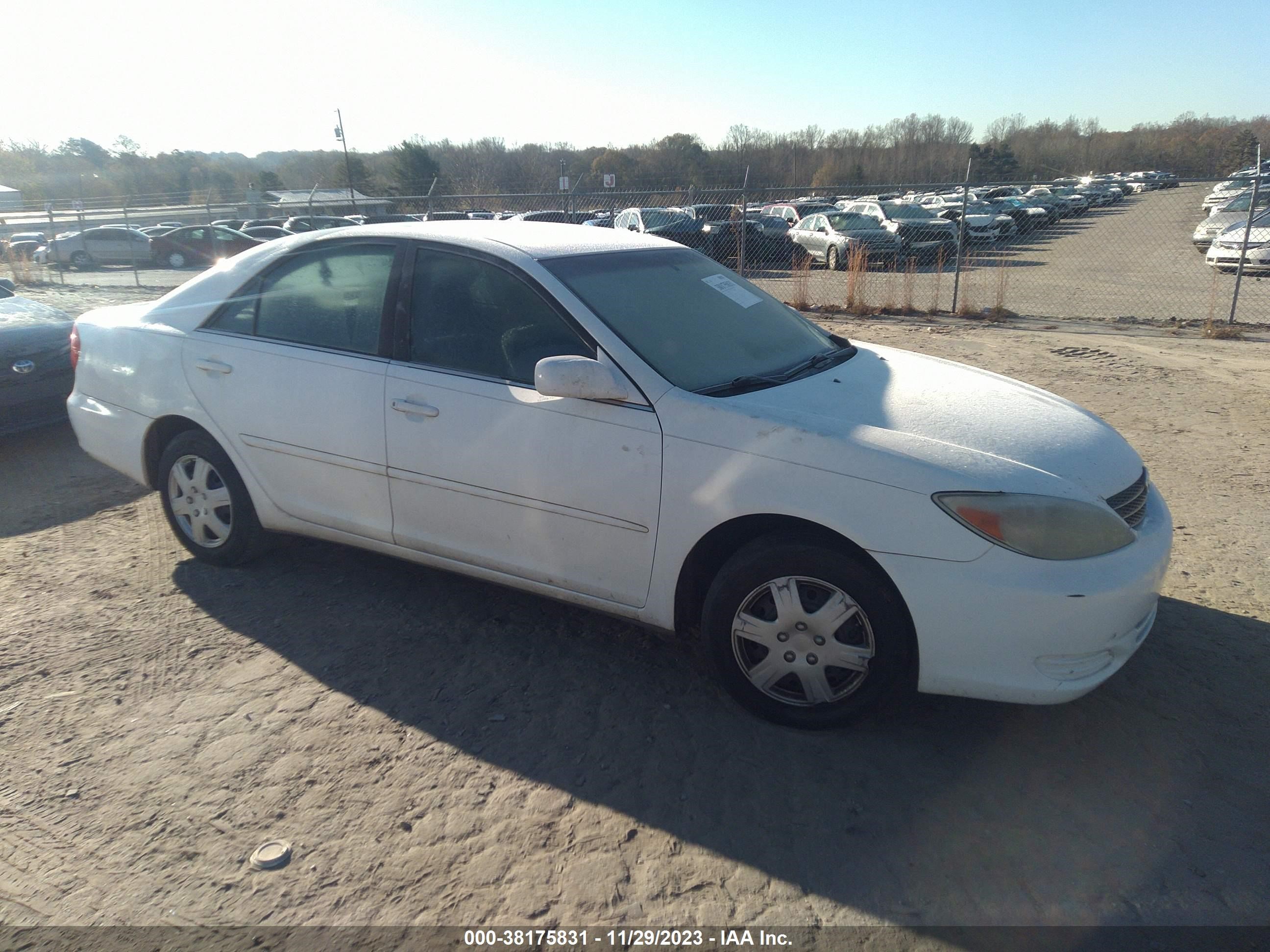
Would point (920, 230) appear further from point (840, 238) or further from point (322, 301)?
point (322, 301)

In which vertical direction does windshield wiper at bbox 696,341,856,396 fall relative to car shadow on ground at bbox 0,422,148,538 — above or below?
above

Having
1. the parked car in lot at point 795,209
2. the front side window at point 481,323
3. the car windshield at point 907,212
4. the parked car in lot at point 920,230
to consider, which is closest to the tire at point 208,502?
the front side window at point 481,323

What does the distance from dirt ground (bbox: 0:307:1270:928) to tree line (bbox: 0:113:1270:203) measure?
2583 centimetres

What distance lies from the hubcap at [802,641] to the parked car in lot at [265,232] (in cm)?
2486

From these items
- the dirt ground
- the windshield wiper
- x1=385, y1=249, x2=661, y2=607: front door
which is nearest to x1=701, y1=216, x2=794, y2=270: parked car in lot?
the windshield wiper

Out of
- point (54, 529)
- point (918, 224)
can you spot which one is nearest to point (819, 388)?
point (54, 529)

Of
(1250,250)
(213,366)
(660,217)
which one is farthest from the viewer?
(660,217)

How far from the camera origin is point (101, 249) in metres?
27.8

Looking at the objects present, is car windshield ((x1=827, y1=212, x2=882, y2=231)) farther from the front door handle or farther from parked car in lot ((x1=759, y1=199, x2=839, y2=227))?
the front door handle

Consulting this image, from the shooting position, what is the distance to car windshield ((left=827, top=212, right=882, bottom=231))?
21078mm

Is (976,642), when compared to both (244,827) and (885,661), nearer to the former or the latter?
(885,661)

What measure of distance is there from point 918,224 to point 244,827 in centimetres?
2141

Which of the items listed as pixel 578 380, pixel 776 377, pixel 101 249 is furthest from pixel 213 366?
pixel 101 249

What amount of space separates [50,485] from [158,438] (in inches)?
83.5
